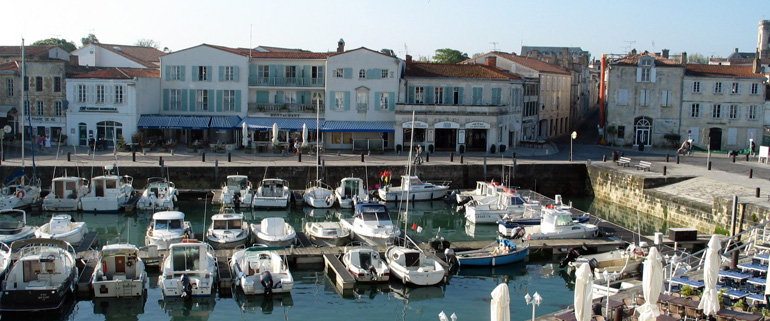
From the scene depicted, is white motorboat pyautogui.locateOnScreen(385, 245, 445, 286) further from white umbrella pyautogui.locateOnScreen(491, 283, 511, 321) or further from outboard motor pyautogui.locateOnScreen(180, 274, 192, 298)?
white umbrella pyautogui.locateOnScreen(491, 283, 511, 321)

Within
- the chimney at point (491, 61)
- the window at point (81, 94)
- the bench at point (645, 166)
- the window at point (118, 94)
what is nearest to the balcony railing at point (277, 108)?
the window at point (118, 94)

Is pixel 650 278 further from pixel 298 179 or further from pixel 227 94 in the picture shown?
pixel 227 94

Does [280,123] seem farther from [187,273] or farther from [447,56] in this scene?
[447,56]

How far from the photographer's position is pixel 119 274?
85.7ft

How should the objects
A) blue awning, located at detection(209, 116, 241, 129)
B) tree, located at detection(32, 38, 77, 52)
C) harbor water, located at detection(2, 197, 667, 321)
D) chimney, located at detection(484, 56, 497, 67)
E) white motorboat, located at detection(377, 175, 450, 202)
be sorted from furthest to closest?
1. tree, located at detection(32, 38, 77, 52)
2. chimney, located at detection(484, 56, 497, 67)
3. blue awning, located at detection(209, 116, 241, 129)
4. white motorboat, located at detection(377, 175, 450, 202)
5. harbor water, located at detection(2, 197, 667, 321)

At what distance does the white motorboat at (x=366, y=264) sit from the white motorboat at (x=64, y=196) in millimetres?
18027

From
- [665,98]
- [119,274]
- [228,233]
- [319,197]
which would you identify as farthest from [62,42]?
[119,274]

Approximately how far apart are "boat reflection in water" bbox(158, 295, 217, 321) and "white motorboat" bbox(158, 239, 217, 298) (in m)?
0.19

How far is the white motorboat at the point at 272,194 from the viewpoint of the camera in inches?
1660

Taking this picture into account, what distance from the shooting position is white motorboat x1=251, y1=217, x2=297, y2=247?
105ft

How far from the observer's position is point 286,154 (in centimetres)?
5269

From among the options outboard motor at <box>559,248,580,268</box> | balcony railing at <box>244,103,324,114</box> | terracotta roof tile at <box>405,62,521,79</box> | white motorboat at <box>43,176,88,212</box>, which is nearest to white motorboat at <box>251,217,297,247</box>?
outboard motor at <box>559,248,580,268</box>

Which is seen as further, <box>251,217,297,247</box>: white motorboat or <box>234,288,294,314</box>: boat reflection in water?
<box>251,217,297,247</box>: white motorboat

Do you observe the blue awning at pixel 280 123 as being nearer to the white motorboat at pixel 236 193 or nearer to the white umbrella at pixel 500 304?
the white motorboat at pixel 236 193
